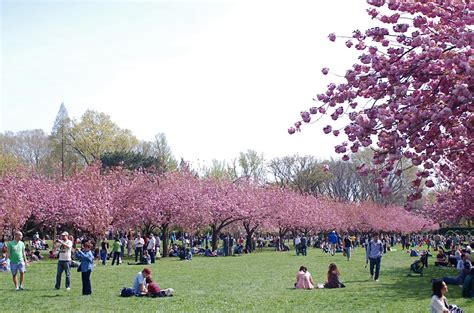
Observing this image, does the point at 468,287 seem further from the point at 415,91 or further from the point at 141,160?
the point at 141,160

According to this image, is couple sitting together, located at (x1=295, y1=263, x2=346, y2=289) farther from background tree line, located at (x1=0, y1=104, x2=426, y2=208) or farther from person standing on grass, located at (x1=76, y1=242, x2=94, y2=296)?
background tree line, located at (x1=0, y1=104, x2=426, y2=208)

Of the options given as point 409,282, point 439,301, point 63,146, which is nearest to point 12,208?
point 409,282

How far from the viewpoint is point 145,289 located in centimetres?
1639

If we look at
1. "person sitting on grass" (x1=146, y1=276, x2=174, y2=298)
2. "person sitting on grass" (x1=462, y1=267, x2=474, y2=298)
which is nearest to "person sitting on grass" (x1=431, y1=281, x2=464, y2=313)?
"person sitting on grass" (x1=462, y1=267, x2=474, y2=298)

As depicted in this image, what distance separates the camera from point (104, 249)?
30.2 m

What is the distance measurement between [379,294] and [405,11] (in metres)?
10.5

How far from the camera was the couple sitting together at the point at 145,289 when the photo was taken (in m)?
16.2

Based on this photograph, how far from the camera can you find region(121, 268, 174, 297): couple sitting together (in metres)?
16.2

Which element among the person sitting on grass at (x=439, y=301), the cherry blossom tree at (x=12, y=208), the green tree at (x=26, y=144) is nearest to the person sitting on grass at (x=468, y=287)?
the person sitting on grass at (x=439, y=301)

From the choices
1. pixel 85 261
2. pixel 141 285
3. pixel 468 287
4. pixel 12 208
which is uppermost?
pixel 12 208

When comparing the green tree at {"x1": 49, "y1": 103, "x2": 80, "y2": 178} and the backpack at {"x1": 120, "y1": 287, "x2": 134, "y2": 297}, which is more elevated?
the green tree at {"x1": 49, "y1": 103, "x2": 80, "y2": 178}

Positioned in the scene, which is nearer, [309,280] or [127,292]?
[127,292]

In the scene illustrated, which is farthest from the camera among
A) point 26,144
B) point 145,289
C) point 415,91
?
point 26,144

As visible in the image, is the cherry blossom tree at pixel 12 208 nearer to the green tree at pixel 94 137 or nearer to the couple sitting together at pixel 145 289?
the couple sitting together at pixel 145 289
